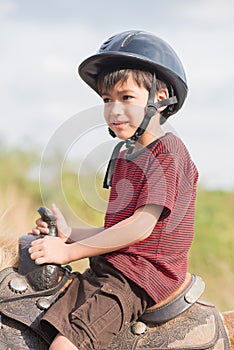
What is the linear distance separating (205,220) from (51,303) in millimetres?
8022

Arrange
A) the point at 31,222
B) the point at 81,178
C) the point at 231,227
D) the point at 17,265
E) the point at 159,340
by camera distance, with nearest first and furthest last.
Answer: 1. the point at 159,340
2. the point at 17,265
3. the point at 81,178
4. the point at 31,222
5. the point at 231,227

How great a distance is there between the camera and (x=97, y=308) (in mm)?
2668

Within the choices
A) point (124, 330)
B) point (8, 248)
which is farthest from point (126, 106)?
point (124, 330)

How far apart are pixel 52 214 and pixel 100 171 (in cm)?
41

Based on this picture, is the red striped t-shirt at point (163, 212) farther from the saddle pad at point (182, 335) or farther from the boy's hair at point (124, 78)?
the boy's hair at point (124, 78)

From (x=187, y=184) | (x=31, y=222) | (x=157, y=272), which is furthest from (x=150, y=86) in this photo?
(x=31, y=222)

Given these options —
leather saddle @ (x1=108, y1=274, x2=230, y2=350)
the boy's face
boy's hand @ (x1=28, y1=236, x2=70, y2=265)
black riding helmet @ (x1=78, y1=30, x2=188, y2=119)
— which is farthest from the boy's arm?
black riding helmet @ (x1=78, y1=30, x2=188, y2=119)

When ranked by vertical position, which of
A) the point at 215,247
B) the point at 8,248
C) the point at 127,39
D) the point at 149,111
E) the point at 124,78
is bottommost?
the point at 215,247

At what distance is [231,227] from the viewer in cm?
1066

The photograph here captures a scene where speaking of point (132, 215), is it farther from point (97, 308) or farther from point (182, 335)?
point (182, 335)

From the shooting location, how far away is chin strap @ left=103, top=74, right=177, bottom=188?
3000 mm

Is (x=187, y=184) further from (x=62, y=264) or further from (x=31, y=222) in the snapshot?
(x=31, y=222)

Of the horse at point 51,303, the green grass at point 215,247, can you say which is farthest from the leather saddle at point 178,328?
the green grass at point 215,247

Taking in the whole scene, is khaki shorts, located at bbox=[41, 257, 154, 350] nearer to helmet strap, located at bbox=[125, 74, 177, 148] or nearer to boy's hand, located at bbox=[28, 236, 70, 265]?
boy's hand, located at bbox=[28, 236, 70, 265]
